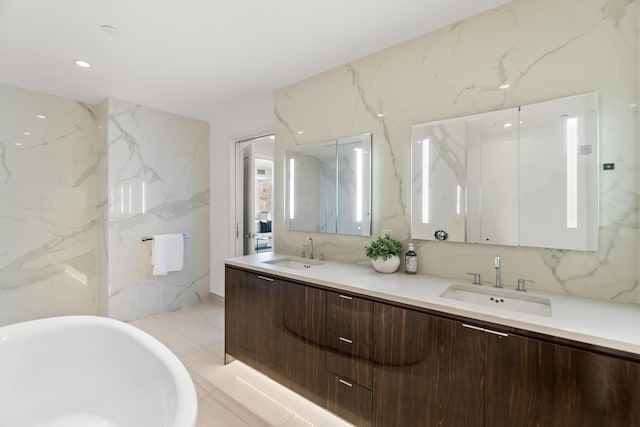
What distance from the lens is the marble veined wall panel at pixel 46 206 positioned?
285 centimetres

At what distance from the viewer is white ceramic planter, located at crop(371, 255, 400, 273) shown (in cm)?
202

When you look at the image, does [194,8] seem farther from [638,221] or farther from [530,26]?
[638,221]

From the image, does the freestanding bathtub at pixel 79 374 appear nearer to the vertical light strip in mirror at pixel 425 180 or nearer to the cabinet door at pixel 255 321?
the cabinet door at pixel 255 321

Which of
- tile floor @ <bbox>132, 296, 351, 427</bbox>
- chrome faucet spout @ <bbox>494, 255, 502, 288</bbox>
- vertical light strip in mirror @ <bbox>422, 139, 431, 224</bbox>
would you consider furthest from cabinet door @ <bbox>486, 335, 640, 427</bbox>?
tile floor @ <bbox>132, 296, 351, 427</bbox>

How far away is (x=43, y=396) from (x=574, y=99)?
339 centimetres

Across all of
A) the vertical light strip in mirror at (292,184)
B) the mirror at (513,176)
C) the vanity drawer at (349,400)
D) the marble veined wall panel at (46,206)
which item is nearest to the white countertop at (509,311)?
the mirror at (513,176)

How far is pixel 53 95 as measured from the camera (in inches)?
121

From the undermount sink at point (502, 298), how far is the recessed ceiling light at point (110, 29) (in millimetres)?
2692

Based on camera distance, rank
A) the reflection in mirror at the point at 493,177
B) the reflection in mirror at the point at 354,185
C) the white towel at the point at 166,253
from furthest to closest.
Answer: the white towel at the point at 166,253, the reflection in mirror at the point at 354,185, the reflection in mirror at the point at 493,177

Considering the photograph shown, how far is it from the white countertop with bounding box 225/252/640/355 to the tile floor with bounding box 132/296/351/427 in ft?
2.91

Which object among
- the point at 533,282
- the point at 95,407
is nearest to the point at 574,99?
the point at 533,282

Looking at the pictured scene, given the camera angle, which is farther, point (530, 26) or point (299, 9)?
point (299, 9)

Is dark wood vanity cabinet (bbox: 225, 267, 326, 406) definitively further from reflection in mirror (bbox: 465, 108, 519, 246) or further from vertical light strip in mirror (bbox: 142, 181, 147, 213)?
vertical light strip in mirror (bbox: 142, 181, 147, 213)

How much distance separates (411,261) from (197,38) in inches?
86.3
